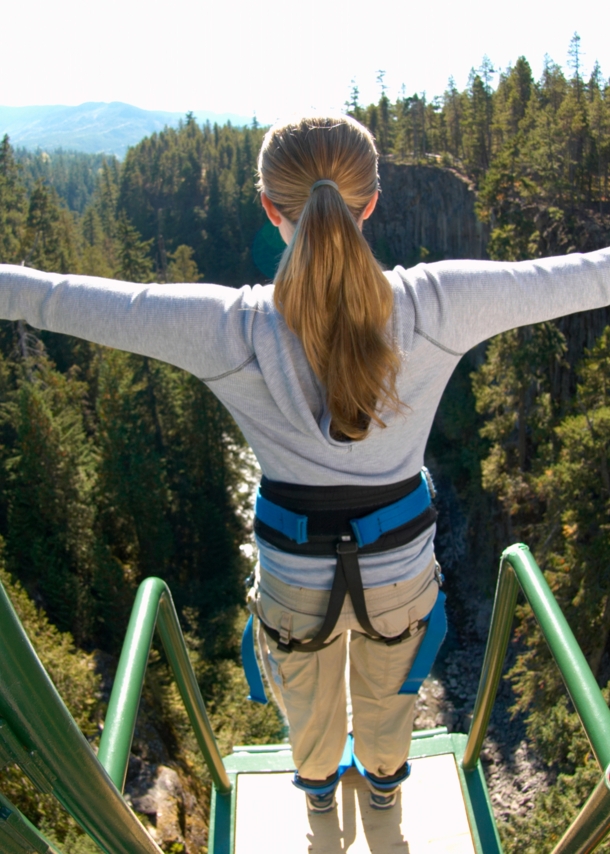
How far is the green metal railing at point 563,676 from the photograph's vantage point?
51.4 inches

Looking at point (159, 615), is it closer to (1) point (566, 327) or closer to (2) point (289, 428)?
(2) point (289, 428)

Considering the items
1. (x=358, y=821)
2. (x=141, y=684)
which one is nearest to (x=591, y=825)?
(x=141, y=684)

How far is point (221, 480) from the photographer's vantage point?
2675 centimetres

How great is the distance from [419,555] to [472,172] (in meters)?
41.8

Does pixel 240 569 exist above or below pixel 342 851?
below

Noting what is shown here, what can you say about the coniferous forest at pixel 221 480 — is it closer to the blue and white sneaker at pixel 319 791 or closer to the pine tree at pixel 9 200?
the pine tree at pixel 9 200

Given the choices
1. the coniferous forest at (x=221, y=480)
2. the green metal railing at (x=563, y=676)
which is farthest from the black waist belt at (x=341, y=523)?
the coniferous forest at (x=221, y=480)

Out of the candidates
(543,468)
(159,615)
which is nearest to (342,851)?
(159,615)

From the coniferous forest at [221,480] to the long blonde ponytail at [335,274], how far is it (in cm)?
1035

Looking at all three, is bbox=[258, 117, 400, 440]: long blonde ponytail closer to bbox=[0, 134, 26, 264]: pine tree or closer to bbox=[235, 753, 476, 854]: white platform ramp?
bbox=[235, 753, 476, 854]: white platform ramp

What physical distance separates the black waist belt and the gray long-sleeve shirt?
0.04m

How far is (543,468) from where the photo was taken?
19.4 m

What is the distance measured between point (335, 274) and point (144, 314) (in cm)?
45

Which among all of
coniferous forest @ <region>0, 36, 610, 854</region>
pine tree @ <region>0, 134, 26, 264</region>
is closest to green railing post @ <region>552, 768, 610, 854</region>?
coniferous forest @ <region>0, 36, 610, 854</region>
